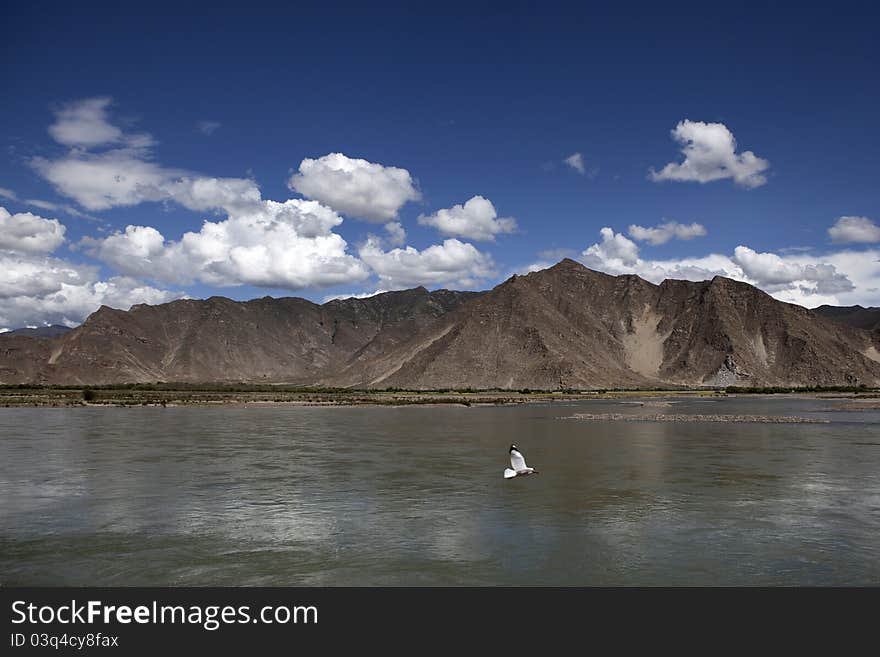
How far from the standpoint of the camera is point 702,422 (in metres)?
67.9

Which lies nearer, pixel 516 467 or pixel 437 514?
pixel 437 514

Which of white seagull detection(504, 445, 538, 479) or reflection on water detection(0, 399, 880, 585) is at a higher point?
white seagull detection(504, 445, 538, 479)

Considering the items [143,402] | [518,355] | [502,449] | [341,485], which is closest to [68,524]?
[341,485]

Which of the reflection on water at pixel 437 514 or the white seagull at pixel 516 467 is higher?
the white seagull at pixel 516 467

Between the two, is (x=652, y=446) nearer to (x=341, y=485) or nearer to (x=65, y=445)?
(x=341, y=485)

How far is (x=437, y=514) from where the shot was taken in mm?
22406

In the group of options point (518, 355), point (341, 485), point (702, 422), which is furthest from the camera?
point (518, 355)

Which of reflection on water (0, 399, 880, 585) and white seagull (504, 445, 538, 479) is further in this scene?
white seagull (504, 445, 538, 479)

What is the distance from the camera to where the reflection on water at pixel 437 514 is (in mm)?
16094

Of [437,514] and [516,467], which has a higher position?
[516,467]

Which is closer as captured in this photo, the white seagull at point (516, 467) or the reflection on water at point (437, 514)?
the reflection on water at point (437, 514)

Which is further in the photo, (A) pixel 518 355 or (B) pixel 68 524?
(A) pixel 518 355

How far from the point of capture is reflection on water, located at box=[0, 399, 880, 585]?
16.1 metres
